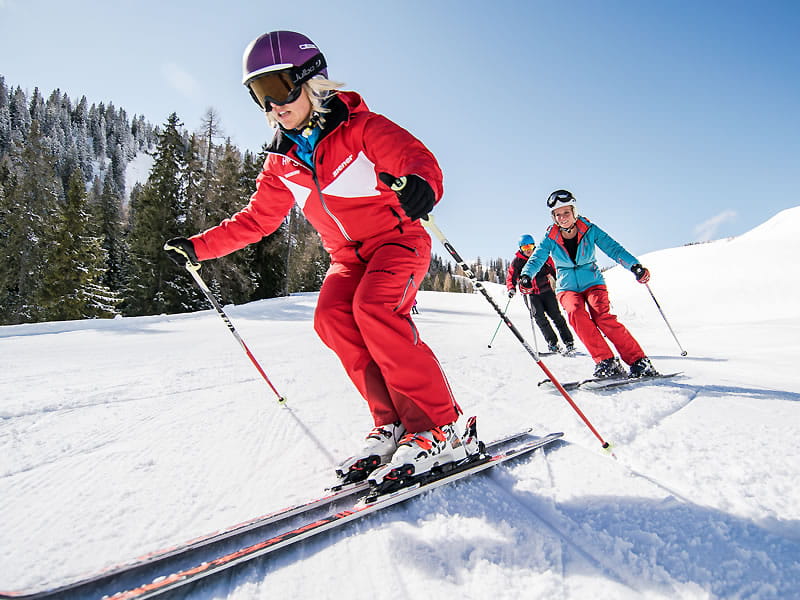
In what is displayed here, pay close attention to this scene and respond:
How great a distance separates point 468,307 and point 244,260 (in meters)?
14.7

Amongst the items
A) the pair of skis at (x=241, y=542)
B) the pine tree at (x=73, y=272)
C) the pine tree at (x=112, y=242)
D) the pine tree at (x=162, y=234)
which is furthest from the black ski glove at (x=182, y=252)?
the pine tree at (x=112, y=242)

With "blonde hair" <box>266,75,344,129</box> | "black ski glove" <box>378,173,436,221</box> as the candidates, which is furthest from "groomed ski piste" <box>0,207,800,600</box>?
"blonde hair" <box>266,75,344,129</box>

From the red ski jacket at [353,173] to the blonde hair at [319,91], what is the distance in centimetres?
4

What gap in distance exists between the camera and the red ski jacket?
6.94 ft

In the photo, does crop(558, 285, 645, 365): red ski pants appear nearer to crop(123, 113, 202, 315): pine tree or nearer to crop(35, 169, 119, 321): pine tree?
crop(123, 113, 202, 315): pine tree

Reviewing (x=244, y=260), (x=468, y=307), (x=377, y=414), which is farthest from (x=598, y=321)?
(x=244, y=260)

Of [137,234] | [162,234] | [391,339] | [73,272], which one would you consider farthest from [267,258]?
[391,339]

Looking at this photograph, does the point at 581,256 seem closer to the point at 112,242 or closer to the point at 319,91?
the point at 319,91

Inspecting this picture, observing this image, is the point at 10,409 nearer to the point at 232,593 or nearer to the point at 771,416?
the point at 232,593

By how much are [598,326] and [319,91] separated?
146 inches

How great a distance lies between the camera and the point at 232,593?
1.23 metres

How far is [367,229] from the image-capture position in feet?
7.76

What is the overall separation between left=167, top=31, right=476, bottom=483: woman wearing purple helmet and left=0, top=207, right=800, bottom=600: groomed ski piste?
342mm

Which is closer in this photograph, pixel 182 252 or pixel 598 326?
pixel 182 252
